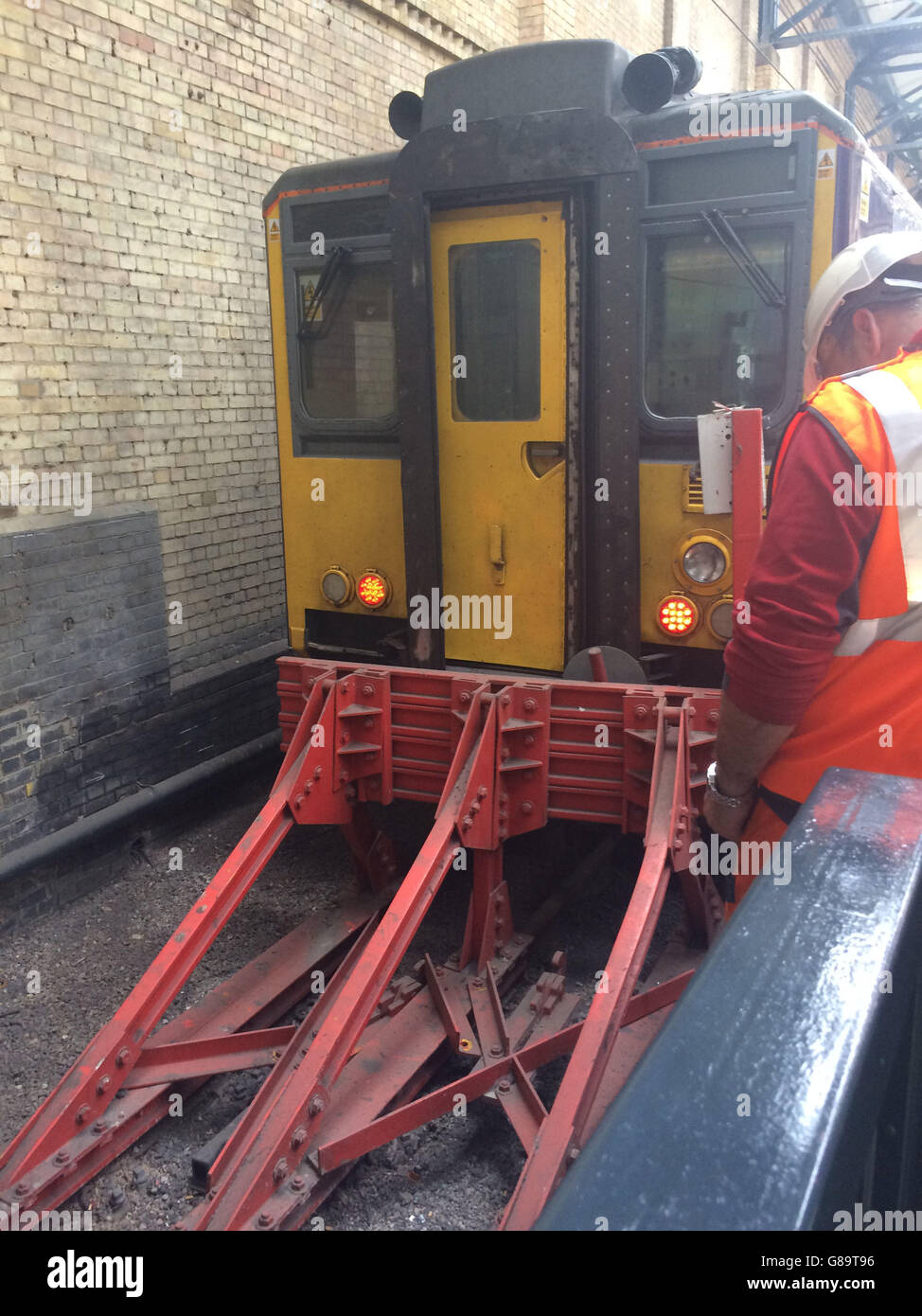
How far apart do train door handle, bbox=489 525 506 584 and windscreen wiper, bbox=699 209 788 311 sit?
4.67 ft

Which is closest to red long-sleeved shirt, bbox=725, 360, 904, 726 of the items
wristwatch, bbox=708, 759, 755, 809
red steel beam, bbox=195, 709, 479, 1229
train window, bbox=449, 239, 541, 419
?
wristwatch, bbox=708, 759, 755, 809

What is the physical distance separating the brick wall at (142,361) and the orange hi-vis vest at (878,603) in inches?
147

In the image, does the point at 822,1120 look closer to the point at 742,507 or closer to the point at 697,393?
the point at 742,507

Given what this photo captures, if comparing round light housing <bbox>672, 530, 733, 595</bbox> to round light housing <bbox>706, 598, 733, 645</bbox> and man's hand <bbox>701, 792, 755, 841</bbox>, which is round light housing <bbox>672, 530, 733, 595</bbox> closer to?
round light housing <bbox>706, 598, 733, 645</bbox>

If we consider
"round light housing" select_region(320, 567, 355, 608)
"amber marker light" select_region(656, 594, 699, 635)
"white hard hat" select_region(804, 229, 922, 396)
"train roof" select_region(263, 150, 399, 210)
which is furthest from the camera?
"round light housing" select_region(320, 567, 355, 608)

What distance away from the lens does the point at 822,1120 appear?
90cm

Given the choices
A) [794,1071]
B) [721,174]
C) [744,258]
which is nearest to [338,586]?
[744,258]

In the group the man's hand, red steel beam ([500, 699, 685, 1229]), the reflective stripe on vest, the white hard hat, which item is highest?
the white hard hat

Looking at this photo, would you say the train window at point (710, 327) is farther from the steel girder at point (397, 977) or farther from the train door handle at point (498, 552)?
the steel girder at point (397, 977)

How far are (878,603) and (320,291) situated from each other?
3437 mm

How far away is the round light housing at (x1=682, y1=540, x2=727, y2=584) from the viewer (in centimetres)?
407

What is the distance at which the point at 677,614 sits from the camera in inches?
166
